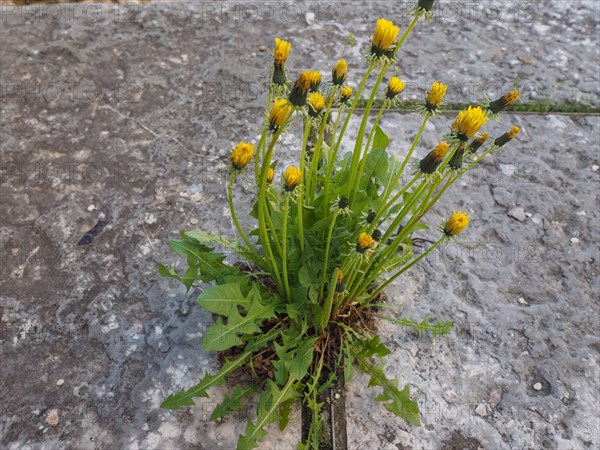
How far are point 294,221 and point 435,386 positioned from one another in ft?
2.30

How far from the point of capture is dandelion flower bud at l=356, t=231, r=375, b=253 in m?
1.26

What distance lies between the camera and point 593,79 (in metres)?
2.69

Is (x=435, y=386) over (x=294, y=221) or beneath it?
beneath

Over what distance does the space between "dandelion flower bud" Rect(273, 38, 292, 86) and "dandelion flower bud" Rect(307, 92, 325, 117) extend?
7.0 inches

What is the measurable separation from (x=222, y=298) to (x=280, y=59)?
680mm

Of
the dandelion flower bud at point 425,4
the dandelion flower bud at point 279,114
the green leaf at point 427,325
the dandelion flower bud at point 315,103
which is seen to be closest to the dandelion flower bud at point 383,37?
the dandelion flower bud at point 425,4

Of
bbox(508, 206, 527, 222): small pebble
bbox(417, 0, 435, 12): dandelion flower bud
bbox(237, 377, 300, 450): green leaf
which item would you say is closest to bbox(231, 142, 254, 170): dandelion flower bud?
bbox(417, 0, 435, 12): dandelion flower bud

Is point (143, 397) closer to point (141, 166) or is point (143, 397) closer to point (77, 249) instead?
point (77, 249)

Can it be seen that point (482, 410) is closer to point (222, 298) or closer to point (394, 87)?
point (222, 298)

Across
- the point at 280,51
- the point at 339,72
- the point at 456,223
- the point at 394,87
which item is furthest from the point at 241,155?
the point at 456,223

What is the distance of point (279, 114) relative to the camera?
3.41 ft

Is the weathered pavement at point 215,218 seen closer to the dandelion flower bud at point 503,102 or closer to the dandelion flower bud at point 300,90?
the dandelion flower bud at point 503,102

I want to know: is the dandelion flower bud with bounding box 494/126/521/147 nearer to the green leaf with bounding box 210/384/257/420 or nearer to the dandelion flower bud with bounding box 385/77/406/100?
the dandelion flower bud with bounding box 385/77/406/100

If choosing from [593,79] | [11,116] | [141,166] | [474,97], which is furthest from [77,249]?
[593,79]
